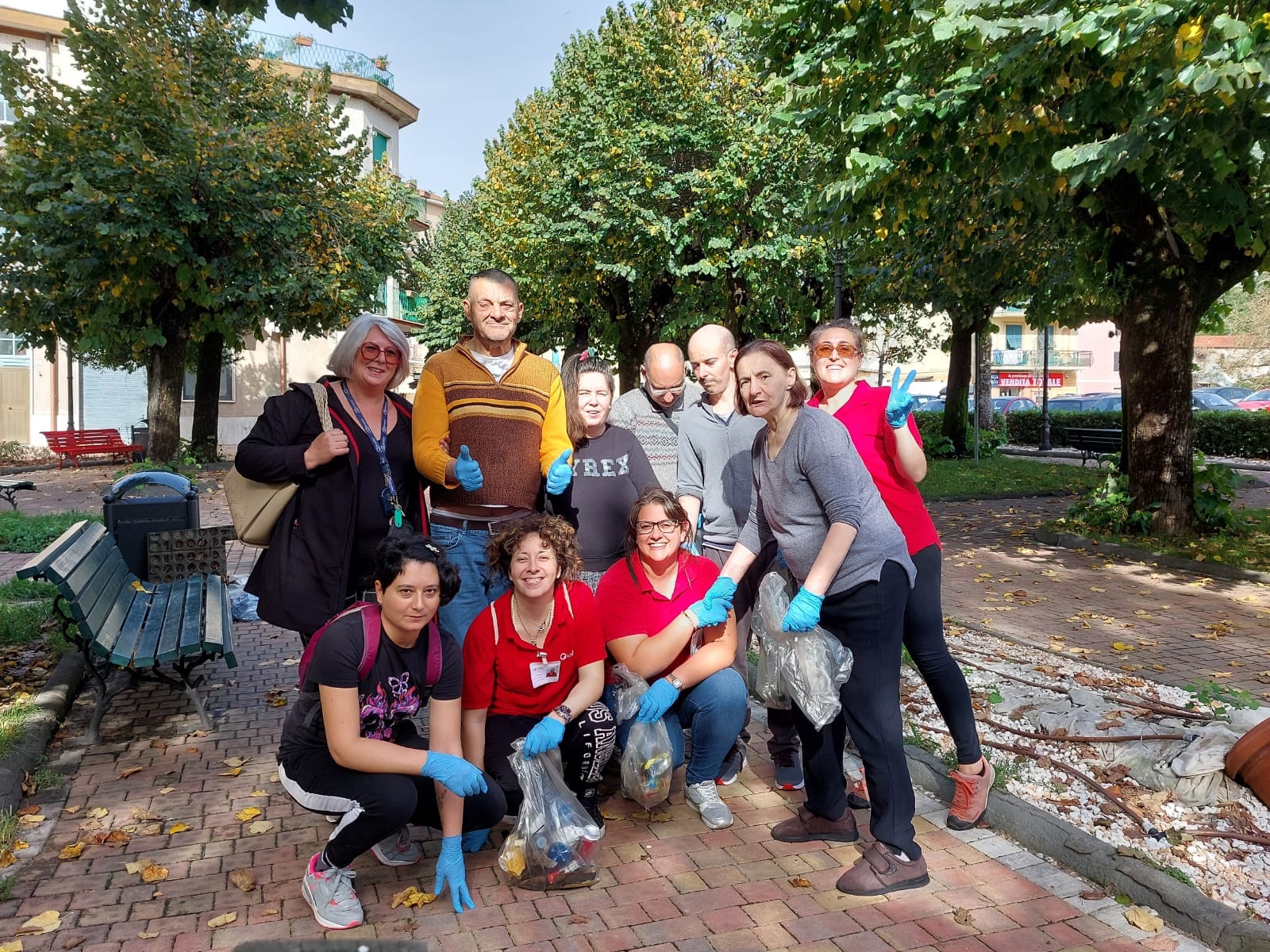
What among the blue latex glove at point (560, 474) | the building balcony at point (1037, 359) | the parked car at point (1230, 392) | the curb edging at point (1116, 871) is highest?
the building balcony at point (1037, 359)

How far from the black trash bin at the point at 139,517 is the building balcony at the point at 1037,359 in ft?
210

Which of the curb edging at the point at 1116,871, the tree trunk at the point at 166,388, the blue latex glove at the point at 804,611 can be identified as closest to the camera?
the curb edging at the point at 1116,871

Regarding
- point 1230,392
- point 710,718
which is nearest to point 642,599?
point 710,718

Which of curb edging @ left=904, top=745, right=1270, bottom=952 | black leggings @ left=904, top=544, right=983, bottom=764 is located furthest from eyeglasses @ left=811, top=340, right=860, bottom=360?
curb edging @ left=904, top=745, right=1270, bottom=952

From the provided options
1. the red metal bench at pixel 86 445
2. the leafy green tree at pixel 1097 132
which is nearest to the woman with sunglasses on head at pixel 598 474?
the leafy green tree at pixel 1097 132

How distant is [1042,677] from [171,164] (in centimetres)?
1500

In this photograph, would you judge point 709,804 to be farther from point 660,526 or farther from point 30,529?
point 30,529

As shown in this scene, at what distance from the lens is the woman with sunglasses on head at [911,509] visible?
3721 mm

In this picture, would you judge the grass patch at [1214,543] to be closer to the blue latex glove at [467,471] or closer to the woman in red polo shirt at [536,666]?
the woman in red polo shirt at [536,666]

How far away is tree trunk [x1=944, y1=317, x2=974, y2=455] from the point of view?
73.4 feet

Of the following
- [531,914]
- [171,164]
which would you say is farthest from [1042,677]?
[171,164]

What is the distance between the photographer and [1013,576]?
30.5 feet

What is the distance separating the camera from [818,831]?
3.85 meters

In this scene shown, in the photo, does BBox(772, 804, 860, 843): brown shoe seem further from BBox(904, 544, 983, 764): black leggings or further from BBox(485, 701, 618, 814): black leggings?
BBox(485, 701, 618, 814): black leggings
